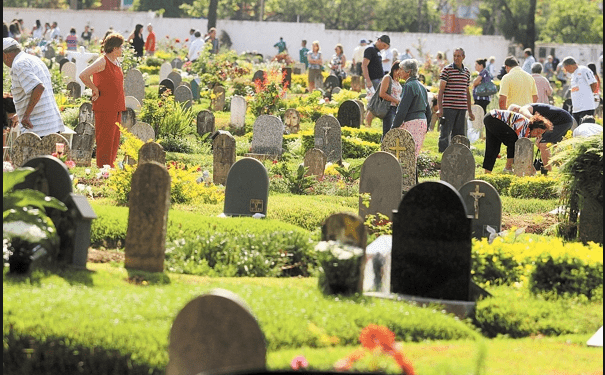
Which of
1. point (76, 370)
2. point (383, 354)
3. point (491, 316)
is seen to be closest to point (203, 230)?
point (491, 316)

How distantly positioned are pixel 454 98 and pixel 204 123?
4602 millimetres

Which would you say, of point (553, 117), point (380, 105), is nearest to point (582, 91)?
point (553, 117)

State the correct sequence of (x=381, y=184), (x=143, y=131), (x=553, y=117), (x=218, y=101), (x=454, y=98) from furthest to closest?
(x=218, y=101) < (x=454, y=98) < (x=143, y=131) < (x=553, y=117) < (x=381, y=184)

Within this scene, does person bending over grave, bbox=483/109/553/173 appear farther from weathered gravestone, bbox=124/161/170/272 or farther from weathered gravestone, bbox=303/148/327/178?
weathered gravestone, bbox=124/161/170/272

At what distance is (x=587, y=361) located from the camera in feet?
22.7

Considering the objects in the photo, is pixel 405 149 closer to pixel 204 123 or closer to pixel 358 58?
pixel 204 123

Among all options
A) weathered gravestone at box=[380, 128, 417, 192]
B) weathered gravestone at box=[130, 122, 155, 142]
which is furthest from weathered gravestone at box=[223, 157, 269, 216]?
weathered gravestone at box=[130, 122, 155, 142]

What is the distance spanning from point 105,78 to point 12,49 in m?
1.17

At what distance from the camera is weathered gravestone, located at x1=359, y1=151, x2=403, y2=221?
11078 millimetres

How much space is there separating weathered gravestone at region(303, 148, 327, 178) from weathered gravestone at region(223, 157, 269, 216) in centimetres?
401

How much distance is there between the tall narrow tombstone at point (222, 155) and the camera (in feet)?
45.1

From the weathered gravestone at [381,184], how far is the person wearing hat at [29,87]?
3807 mm

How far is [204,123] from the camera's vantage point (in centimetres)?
1884

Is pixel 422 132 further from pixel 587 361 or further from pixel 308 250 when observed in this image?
pixel 587 361
